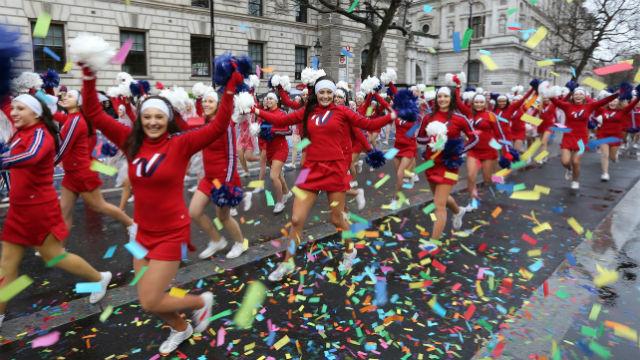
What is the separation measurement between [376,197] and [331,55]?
79.9 feet

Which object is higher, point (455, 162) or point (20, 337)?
point (455, 162)

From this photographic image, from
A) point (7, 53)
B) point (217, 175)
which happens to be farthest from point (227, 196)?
point (7, 53)

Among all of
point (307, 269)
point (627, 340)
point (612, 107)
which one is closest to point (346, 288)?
point (307, 269)

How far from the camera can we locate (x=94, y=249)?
213 inches

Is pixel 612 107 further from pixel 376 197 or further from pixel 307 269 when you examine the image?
pixel 307 269

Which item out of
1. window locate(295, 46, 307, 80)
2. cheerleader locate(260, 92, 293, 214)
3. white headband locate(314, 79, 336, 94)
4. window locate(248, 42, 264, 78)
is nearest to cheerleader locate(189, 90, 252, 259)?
white headband locate(314, 79, 336, 94)

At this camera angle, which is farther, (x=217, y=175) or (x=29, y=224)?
(x=217, y=175)

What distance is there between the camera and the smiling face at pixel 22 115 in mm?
3533

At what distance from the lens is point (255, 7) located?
28.7 meters

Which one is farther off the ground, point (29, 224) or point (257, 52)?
point (257, 52)

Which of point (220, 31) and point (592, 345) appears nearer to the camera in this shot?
point (592, 345)

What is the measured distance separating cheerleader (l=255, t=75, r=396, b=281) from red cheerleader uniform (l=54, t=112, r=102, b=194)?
6.51ft

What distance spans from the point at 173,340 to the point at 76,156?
2606mm

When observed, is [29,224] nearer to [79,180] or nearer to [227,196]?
[79,180]
